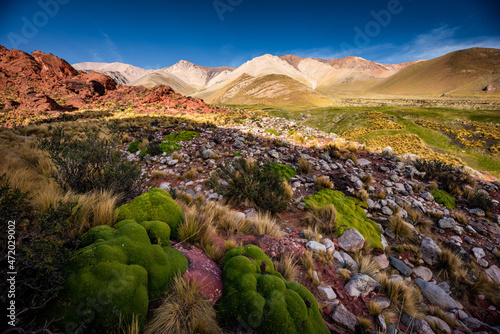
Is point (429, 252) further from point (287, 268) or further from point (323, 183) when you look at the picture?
point (287, 268)

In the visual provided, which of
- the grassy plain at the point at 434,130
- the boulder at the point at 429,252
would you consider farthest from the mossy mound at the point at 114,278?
the grassy plain at the point at 434,130

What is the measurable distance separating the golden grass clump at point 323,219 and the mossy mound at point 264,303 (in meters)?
2.17

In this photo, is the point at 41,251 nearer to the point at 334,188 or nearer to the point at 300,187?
the point at 300,187

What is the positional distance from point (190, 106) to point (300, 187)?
17555mm

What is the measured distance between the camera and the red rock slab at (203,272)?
74.1 inches

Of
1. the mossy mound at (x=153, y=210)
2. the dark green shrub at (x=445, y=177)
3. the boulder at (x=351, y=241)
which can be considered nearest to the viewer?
the mossy mound at (x=153, y=210)

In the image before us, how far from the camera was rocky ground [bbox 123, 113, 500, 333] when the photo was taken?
252 centimetres

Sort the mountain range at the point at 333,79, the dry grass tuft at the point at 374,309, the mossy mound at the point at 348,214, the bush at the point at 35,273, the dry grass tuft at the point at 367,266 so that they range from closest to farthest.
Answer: the bush at the point at 35,273 → the dry grass tuft at the point at 374,309 → the dry grass tuft at the point at 367,266 → the mossy mound at the point at 348,214 → the mountain range at the point at 333,79

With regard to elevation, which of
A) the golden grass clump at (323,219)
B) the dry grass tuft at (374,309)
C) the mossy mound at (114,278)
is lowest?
the dry grass tuft at (374,309)

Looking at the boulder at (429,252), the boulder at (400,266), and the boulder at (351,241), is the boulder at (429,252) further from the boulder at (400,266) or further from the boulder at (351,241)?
the boulder at (351,241)

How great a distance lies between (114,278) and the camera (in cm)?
146

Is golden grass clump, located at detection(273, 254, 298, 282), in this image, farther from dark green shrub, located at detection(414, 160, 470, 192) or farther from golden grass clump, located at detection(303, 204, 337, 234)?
dark green shrub, located at detection(414, 160, 470, 192)

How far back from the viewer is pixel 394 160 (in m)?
8.70

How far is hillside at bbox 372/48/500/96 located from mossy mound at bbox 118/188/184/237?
348 feet
